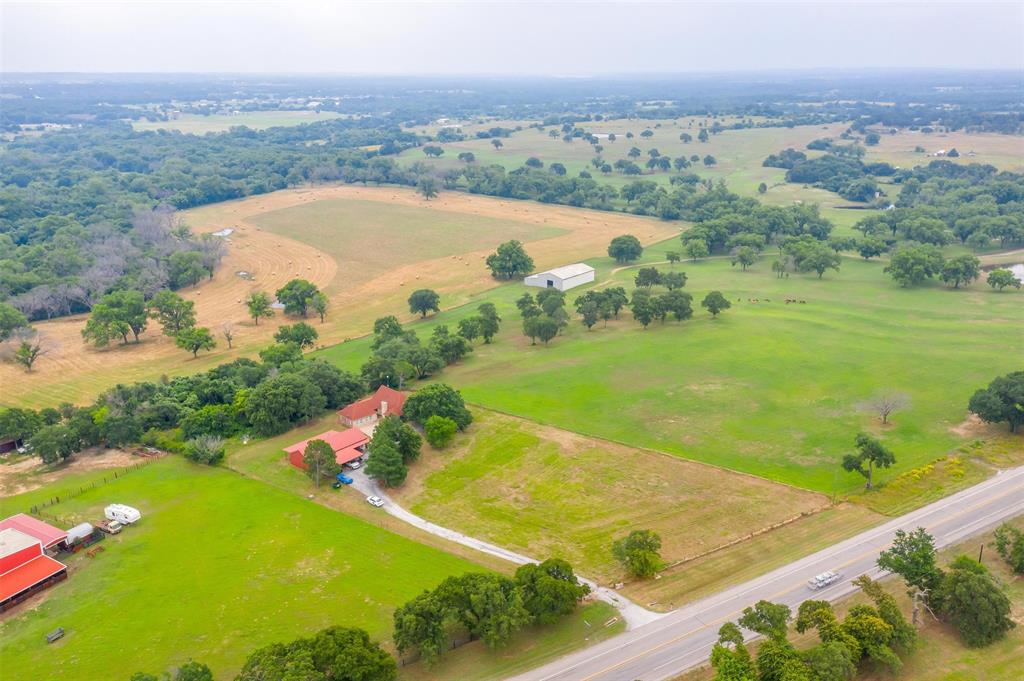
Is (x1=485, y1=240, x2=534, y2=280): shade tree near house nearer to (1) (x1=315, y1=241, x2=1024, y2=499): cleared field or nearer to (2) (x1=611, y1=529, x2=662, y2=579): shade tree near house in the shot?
(1) (x1=315, y1=241, x2=1024, y2=499): cleared field

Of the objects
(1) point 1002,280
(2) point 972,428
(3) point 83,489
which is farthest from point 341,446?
(1) point 1002,280

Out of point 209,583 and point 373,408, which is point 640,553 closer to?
point 209,583

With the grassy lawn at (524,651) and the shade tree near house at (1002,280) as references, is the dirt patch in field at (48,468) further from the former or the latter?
the shade tree near house at (1002,280)

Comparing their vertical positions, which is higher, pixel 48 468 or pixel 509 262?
pixel 509 262

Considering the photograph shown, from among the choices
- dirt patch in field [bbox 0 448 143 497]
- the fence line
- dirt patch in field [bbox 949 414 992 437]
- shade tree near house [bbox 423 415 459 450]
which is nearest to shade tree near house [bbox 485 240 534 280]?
shade tree near house [bbox 423 415 459 450]

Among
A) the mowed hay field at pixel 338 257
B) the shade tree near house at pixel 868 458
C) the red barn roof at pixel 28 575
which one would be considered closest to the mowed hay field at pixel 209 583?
the red barn roof at pixel 28 575
